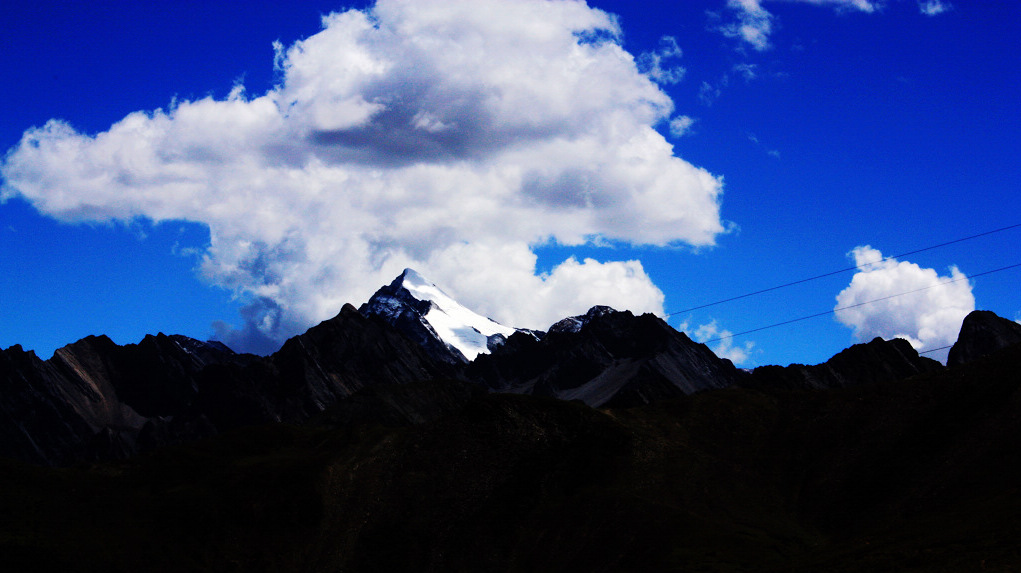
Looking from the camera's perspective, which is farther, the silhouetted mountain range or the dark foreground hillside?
the silhouetted mountain range

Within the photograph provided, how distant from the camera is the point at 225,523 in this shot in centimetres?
11344

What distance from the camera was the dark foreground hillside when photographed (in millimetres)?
96375

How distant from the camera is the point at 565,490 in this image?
11619 centimetres

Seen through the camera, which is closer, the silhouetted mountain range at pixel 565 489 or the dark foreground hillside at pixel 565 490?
the dark foreground hillside at pixel 565 490

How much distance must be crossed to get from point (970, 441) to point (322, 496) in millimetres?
74152

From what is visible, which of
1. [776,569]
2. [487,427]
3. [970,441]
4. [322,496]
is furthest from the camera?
[487,427]

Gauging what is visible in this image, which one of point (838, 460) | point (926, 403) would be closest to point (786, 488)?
point (838, 460)

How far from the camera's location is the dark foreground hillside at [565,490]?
96375 mm

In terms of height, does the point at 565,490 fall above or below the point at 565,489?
below

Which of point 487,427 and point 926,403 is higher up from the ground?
point 487,427

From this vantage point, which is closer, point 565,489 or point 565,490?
point 565,490

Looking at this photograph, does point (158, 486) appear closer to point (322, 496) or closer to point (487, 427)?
point (322, 496)

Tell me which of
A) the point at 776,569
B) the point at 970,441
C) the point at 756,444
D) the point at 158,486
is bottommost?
the point at 776,569

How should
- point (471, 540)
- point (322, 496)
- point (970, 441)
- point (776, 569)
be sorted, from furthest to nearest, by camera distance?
point (322, 496) < point (471, 540) < point (970, 441) < point (776, 569)
